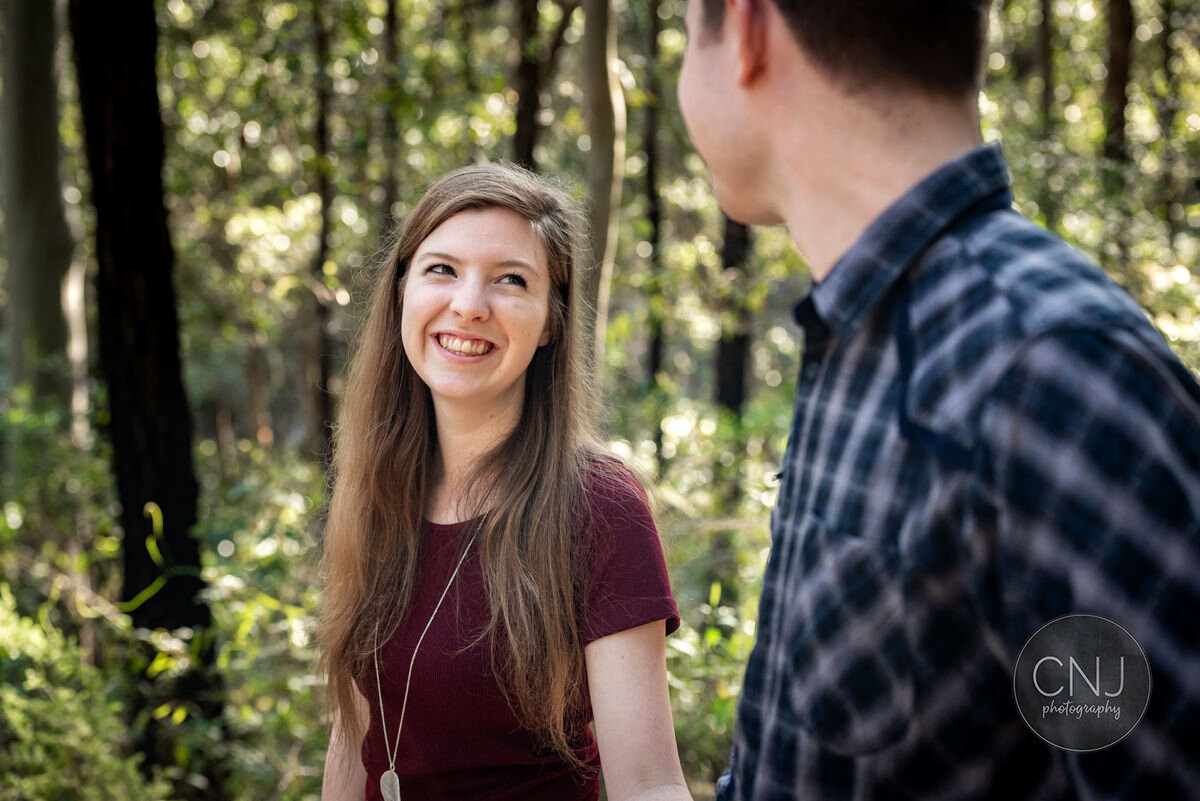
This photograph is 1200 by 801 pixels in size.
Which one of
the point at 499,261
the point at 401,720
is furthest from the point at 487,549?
the point at 499,261

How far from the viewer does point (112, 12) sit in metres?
4.21

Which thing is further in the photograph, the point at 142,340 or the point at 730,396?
the point at 730,396

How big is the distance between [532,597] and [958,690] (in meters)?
1.20

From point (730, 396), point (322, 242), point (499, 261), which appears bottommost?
point (730, 396)

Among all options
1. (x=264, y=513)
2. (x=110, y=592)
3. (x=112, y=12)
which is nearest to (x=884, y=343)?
(x=112, y=12)

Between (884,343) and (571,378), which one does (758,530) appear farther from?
(884,343)

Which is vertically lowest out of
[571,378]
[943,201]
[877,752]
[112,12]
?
[877,752]

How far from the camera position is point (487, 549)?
2078mm

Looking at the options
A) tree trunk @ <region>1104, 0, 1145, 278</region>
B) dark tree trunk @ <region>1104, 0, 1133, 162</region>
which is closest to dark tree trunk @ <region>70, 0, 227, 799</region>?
tree trunk @ <region>1104, 0, 1145, 278</region>

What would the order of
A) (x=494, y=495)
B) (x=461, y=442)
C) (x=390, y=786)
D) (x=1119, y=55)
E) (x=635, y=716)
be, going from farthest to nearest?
(x=1119, y=55) → (x=461, y=442) → (x=494, y=495) → (x=390, y=786) → (x=635, y=716)

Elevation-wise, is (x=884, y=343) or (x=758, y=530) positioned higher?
(x=884, y=343)

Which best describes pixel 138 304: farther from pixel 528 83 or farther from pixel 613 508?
pixel 613 508

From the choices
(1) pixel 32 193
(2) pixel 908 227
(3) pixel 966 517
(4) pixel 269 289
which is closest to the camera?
(3) pixel 966 517

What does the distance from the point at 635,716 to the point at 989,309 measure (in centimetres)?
119
